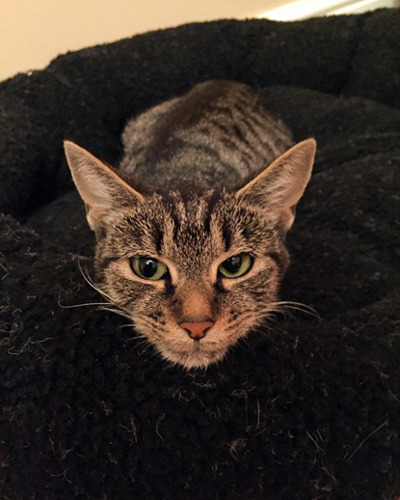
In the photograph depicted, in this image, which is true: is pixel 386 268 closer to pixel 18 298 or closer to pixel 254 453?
pixel 254 453

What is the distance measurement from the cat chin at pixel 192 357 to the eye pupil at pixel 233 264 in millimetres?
171

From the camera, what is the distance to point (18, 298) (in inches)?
40.5

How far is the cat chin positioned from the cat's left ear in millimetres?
360

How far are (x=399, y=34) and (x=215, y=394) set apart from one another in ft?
6.32

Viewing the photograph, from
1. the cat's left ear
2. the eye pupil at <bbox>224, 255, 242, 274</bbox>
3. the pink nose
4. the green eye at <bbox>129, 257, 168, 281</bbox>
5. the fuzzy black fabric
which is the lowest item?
the fuzzy black fabric

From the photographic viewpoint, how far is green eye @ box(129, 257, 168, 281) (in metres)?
1.00

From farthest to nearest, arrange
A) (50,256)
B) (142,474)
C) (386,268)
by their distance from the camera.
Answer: (386,268), (50,256), (142,474)

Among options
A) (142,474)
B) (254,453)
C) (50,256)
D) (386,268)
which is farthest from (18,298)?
(386,268)

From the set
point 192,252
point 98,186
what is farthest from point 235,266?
point 98,186

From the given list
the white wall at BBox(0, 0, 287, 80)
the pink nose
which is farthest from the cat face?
the white wall at BBox(0, 0, 287, 80)

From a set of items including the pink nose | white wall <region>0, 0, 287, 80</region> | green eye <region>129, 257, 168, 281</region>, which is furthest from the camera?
white wall <region>0, 0, 287, 80</region>

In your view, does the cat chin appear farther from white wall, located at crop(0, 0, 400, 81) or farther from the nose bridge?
white wall, located at crop(0, 0, 400, 81)

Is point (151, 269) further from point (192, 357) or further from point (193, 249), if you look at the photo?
point (192, 357)

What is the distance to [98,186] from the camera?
1.09 m
